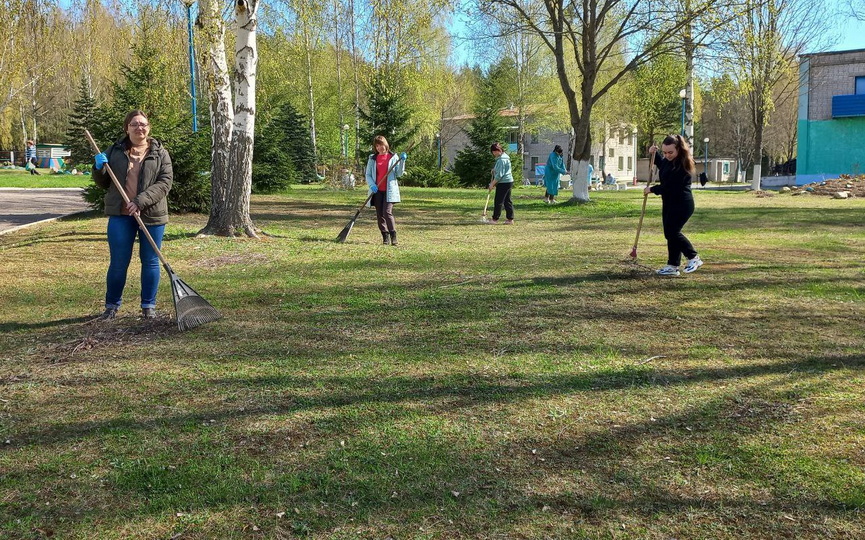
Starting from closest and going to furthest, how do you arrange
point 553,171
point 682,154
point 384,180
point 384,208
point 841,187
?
point 682,154
point 384,180
point 384,208
point 553,171
point 841,187

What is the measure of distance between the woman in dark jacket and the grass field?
1.29 ft

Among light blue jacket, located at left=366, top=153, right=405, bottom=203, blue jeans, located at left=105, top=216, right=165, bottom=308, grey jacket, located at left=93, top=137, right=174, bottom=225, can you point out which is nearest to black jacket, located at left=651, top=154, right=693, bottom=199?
light blue jacket, located at left=366, top=153, right=405, bottom=203

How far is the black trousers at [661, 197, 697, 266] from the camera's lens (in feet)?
28.0

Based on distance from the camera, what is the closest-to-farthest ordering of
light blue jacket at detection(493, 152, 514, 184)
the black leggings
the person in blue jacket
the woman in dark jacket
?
the woman in dark jacket → the black leggings → light blue jacket at detection(493, 152, 514, 184) → the person in blue jacket

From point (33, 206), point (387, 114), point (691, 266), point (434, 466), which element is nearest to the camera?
point (434, 466)

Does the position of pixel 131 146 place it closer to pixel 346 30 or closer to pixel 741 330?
pixel 741 330

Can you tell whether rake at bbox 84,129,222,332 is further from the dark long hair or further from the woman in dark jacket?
the dark long hair

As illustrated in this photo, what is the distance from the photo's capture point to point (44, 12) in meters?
21.8

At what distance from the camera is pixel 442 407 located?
4.34 metres

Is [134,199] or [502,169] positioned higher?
[502,169]

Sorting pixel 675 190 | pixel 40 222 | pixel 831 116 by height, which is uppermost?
pixel 831 116

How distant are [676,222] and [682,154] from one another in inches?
30.5

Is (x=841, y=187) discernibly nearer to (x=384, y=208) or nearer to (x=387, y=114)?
(x=387, y=114)

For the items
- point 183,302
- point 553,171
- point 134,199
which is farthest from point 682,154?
point 553,171
